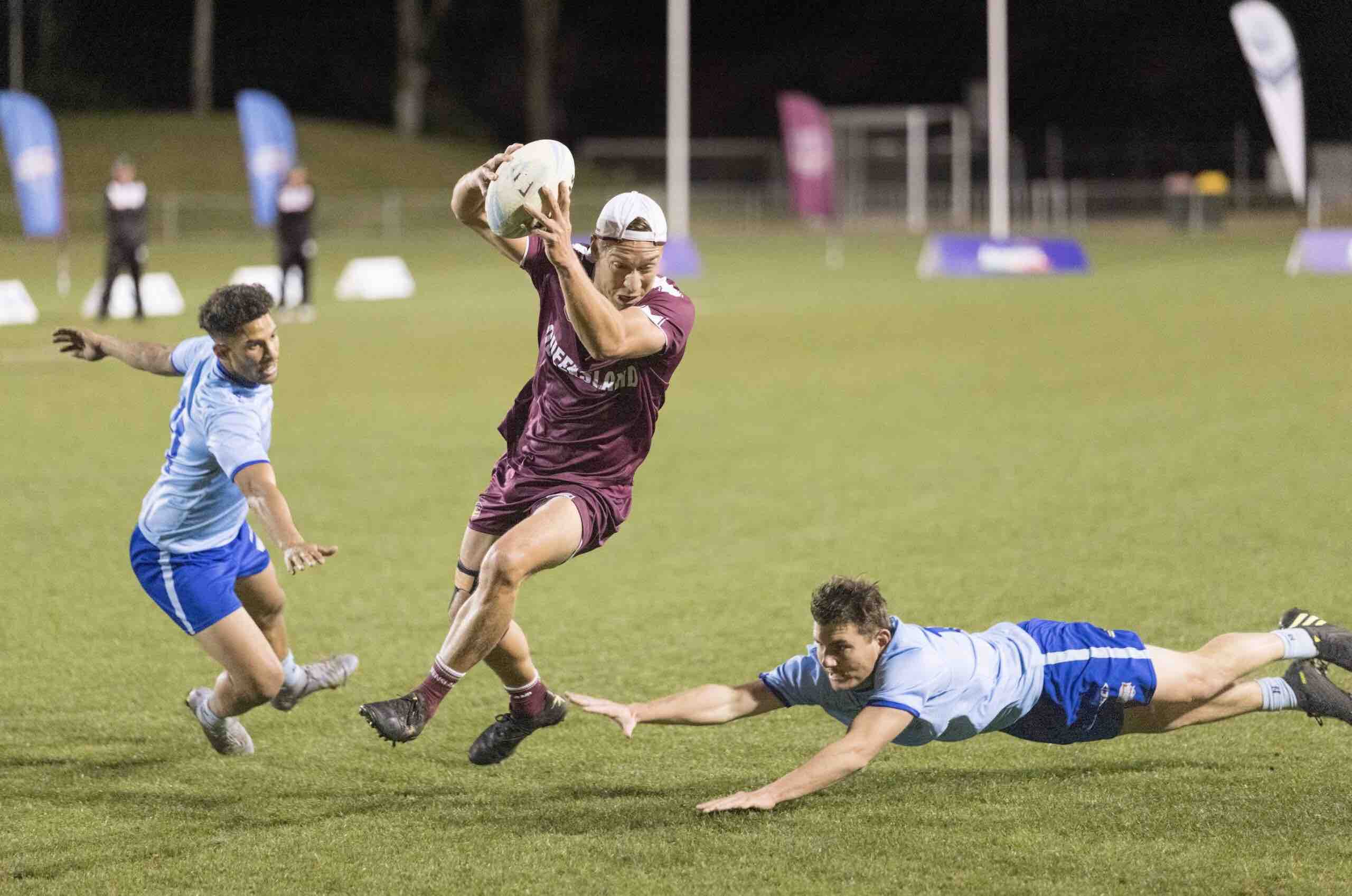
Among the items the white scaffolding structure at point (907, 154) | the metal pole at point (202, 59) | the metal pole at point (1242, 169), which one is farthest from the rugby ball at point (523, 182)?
the metal pole at point (202, 59)

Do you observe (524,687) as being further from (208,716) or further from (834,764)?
(834,764)

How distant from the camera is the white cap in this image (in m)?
6.09

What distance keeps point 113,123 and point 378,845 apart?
4895 centimetres

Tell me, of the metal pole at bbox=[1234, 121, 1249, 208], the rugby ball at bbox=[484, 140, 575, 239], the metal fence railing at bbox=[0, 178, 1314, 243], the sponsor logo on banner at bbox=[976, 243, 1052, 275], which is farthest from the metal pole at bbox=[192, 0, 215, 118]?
the rugby ball at bbox=[484, 140, 575, 239]

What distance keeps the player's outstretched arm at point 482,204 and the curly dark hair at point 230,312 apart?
82cm

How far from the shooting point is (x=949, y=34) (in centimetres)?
6334

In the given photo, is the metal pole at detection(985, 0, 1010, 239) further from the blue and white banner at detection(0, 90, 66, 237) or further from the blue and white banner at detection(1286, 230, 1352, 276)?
the blue and white banner at detection(0, 90, 66, 237)

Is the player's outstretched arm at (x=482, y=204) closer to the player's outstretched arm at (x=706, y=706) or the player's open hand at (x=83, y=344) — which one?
the player's open hand at (x=83, y=344)

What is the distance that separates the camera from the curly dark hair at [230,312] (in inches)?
237

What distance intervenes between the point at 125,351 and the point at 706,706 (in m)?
2.74

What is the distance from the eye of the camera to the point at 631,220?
607 centimetres

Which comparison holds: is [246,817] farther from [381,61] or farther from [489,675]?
[381,61]

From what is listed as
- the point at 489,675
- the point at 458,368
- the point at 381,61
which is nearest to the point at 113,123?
the point at 381,61

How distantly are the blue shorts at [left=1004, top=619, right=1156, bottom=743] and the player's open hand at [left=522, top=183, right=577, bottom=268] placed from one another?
211cm
